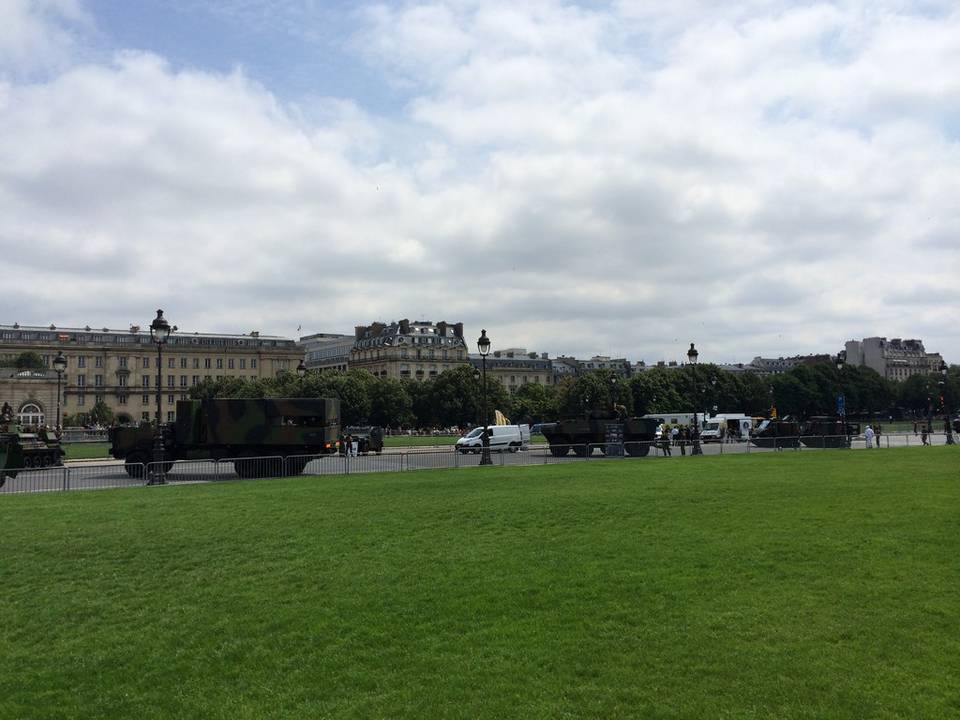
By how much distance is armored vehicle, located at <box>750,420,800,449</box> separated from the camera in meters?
45.3

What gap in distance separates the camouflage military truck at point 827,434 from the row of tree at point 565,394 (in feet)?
134

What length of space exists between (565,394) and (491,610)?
108 metres

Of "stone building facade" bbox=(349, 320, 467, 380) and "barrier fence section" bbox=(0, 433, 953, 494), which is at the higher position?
"stone building facade" bbox=(349, 320, 467, 380)

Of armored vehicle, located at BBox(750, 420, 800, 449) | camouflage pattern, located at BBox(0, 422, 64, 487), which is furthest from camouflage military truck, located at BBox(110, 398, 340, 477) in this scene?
armored vehicle, located at BBox(750, 420, 800, 449)

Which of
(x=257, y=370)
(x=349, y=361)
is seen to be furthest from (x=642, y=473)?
(x=349, y=361)

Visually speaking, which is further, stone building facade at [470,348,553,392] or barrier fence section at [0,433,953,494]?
stone building facade at [470,348,553,392]

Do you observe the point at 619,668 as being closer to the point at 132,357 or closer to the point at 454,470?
the point at 454,470

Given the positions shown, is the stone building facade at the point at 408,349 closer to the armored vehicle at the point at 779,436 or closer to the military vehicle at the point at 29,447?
the armored vehicle at the point at 779,436

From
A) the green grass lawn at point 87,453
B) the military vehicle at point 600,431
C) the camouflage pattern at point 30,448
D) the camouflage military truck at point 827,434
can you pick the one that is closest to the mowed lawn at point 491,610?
the camouflage pattern at point 30,448

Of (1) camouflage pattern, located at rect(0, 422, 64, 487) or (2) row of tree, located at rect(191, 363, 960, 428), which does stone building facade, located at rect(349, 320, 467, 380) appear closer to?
(2) row of tree, located at rect(191, 363, 960, 428)

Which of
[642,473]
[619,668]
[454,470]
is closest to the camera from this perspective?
[619,668]

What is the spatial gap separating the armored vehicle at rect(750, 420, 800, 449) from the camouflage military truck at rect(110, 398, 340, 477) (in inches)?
941

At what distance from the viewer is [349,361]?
177000 mm

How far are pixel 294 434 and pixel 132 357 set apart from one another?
125935mm
